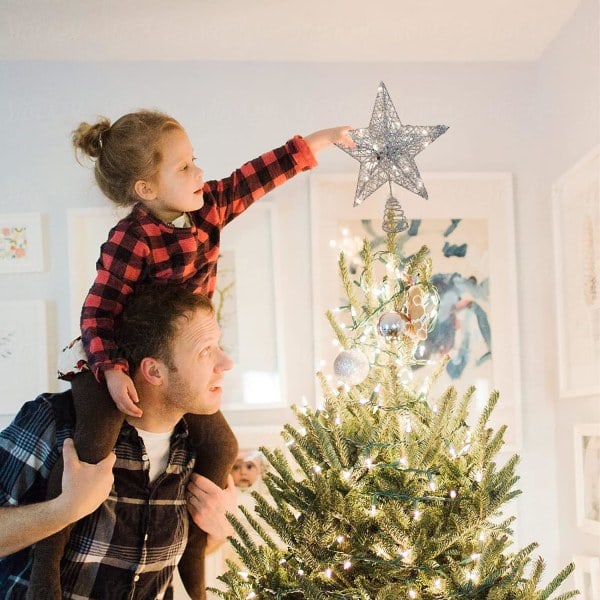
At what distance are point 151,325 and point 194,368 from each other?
0.14 metres

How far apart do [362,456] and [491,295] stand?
44.6 inches

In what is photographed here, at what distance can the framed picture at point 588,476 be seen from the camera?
2201 millimetres

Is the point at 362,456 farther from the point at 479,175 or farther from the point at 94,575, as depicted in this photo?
the point at 479,175

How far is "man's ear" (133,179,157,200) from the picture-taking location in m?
1.82

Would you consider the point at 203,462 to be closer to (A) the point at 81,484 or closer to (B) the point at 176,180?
(A) the point at 81,484

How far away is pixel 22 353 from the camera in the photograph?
2447 millimetres

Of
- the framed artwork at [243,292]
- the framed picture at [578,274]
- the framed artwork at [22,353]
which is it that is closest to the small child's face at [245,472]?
the framed artwork at [243,292]

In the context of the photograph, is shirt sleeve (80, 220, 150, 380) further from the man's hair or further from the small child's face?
the small child's face

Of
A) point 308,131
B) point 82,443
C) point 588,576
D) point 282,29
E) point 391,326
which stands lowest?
point 588,576

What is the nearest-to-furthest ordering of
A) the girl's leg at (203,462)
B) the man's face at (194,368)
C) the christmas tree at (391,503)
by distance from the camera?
the christmas tree at (391,503), the man's face at (194,368), the girl's leg at (203,462)

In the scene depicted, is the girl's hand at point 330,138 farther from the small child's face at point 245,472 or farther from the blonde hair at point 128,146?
the small child's face at point 245,472

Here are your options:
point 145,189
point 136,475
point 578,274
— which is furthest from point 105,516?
point 578,274

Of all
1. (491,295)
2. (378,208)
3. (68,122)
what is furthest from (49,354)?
(491,295)

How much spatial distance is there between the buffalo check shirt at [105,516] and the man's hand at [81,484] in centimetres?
7
